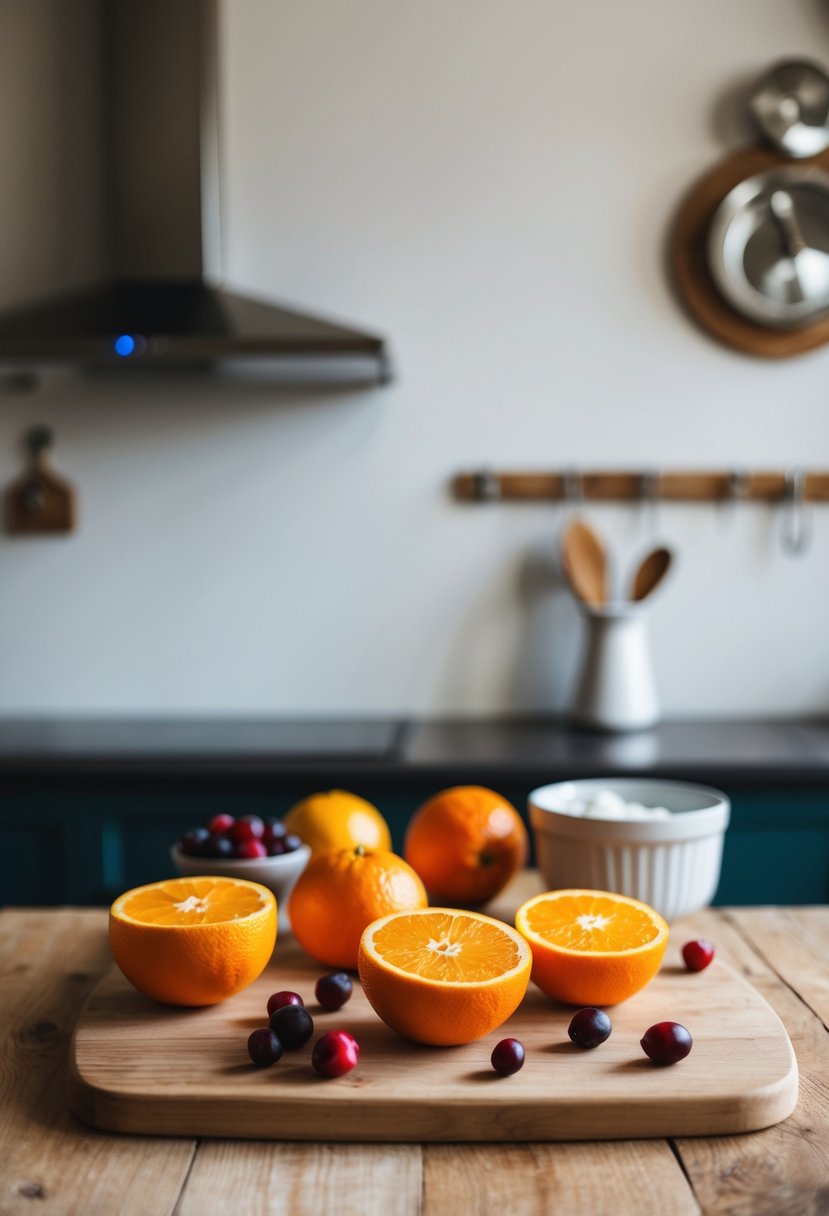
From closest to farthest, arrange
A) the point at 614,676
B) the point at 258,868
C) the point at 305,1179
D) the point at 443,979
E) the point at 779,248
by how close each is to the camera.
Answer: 1. the point at 305,1179
2. the point at 443,979
3. the point at 258,868
4. the point at 614,676
5. the point at 779,248

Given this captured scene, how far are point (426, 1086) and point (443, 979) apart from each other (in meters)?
0.07

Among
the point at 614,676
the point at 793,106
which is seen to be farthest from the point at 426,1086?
the point at 793,106

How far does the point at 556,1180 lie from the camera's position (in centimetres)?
67

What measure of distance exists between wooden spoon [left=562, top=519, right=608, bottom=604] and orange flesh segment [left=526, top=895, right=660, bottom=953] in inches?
61.6

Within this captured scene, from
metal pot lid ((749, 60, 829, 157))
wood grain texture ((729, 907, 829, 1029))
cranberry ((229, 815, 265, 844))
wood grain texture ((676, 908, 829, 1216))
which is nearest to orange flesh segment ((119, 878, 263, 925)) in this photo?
cranberry ((229, 815, 265, 844))

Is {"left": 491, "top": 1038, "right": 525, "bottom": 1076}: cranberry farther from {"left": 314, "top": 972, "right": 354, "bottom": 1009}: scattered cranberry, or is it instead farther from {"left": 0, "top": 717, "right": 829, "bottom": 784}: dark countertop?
{"left": 0, "top": 717, "right": 829, "bottom": 784}: dark countertop

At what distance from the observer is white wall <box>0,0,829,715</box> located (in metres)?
2.48

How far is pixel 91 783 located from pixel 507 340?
4.35 ft

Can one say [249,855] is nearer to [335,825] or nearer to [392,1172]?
[335,825]

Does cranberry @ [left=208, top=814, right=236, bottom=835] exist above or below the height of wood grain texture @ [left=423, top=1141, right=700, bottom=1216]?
above

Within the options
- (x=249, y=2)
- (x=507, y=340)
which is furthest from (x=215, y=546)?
(x=249, y=2)

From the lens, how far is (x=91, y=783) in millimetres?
2025

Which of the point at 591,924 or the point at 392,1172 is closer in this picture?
the point at 392,1172

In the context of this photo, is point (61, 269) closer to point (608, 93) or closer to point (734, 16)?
point (608, 93)
